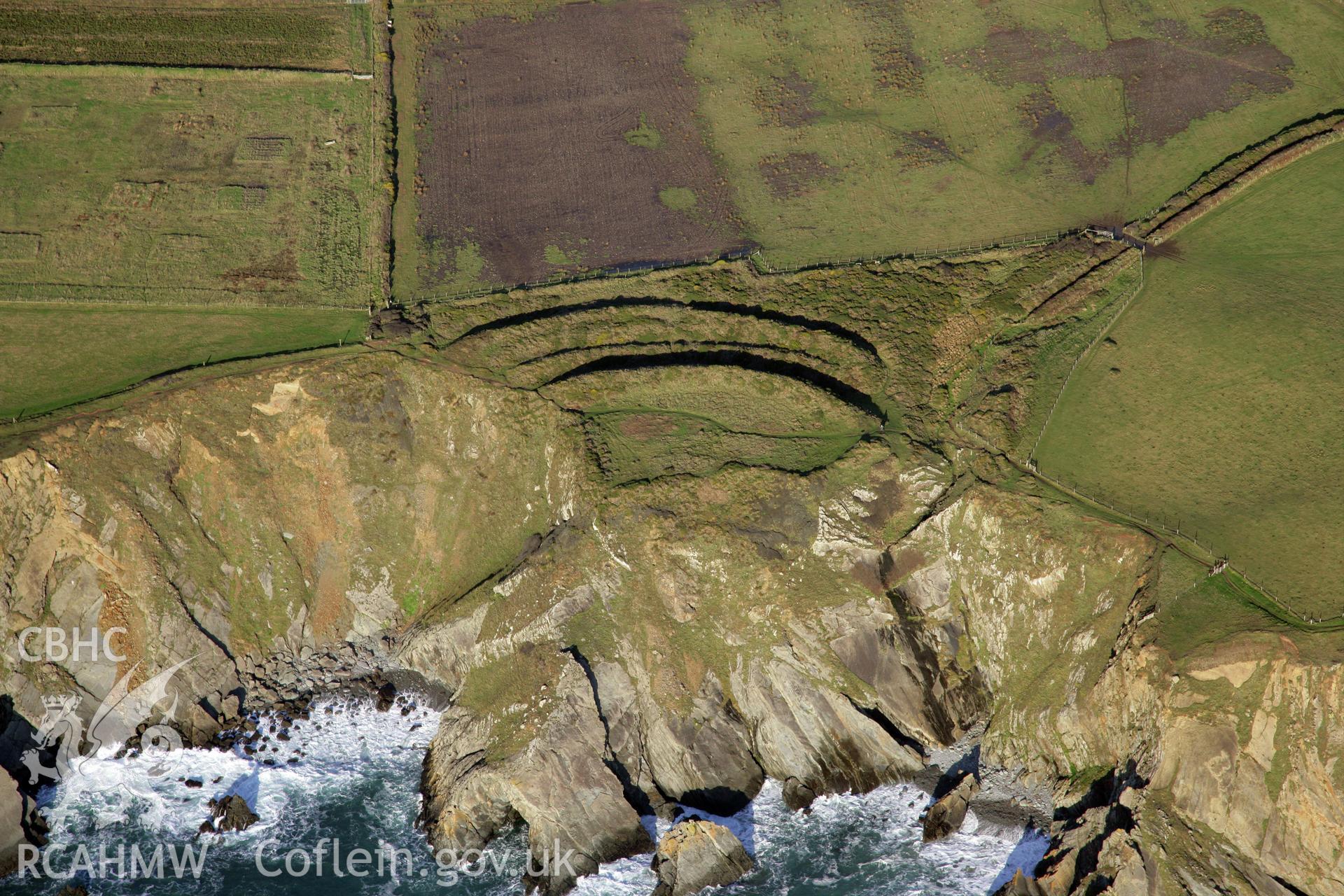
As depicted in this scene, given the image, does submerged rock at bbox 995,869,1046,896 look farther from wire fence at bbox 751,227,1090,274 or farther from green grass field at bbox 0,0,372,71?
green grass field at bbox 0,0,372,71

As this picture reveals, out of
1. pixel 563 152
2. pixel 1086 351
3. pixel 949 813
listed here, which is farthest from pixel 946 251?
pixel 949 813

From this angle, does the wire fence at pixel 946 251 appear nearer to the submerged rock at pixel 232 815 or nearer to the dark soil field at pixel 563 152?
the dark soil field at pixel 563 152

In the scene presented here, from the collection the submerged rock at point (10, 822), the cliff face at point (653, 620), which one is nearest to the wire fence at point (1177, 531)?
the cliff face at point (653, 620)

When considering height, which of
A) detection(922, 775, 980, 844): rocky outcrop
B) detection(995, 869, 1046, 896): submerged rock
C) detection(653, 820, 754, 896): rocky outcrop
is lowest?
detection(995, 869, 1046, 896): submerged rock

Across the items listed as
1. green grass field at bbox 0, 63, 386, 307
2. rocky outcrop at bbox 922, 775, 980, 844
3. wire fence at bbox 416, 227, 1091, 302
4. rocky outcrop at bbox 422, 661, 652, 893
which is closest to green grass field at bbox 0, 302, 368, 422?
green grass field at bbox 0, 63, 386, 307

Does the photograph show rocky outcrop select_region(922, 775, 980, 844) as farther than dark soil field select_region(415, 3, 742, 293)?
No
